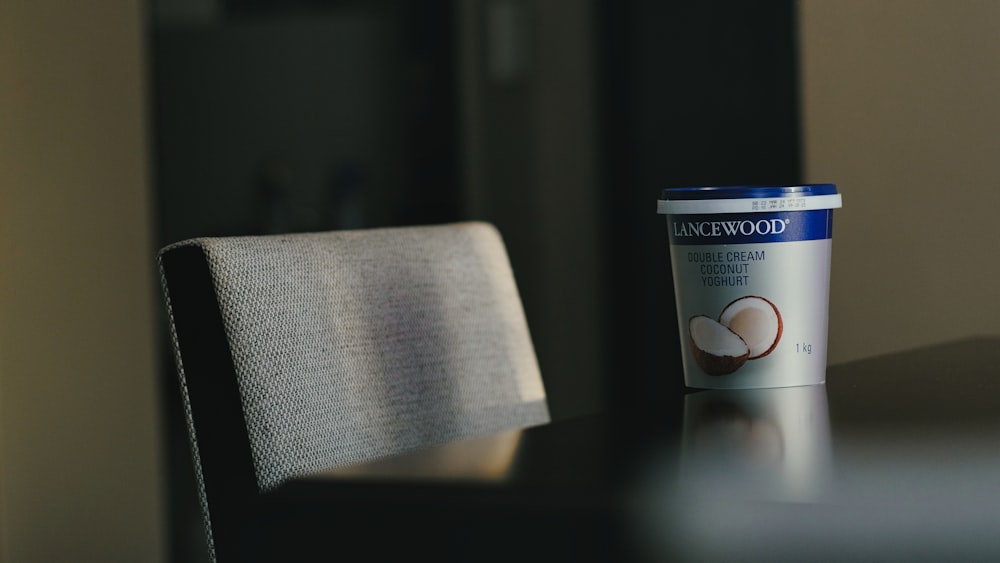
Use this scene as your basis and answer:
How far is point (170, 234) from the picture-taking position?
8.55 ft

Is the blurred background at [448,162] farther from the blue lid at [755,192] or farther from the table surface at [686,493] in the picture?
the table surface at [686,493]

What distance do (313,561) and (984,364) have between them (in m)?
0.52

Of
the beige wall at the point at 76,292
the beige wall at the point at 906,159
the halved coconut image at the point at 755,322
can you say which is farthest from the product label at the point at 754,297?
the beige wall at the point at 76,292

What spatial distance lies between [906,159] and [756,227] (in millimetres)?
1191

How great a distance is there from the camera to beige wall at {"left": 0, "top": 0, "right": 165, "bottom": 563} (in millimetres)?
2150

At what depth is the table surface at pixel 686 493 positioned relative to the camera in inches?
16.1

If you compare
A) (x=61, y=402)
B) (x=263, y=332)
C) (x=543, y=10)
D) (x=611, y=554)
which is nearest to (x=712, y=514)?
(x=611, y=554)

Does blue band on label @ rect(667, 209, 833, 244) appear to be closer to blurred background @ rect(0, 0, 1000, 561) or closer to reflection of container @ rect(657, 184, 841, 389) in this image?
reflection of container @ rect(657, 184, 841, 389)

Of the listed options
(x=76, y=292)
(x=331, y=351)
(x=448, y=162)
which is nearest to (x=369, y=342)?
(x=331, y=351)

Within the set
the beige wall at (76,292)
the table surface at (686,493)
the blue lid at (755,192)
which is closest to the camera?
the table surface at (686,493)

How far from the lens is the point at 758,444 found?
0.53 metres

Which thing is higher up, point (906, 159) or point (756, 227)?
point (756, 227)

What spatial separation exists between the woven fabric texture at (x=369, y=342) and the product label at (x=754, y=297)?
0.76ft

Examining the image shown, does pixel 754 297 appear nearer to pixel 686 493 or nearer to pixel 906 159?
pixel 686 493
